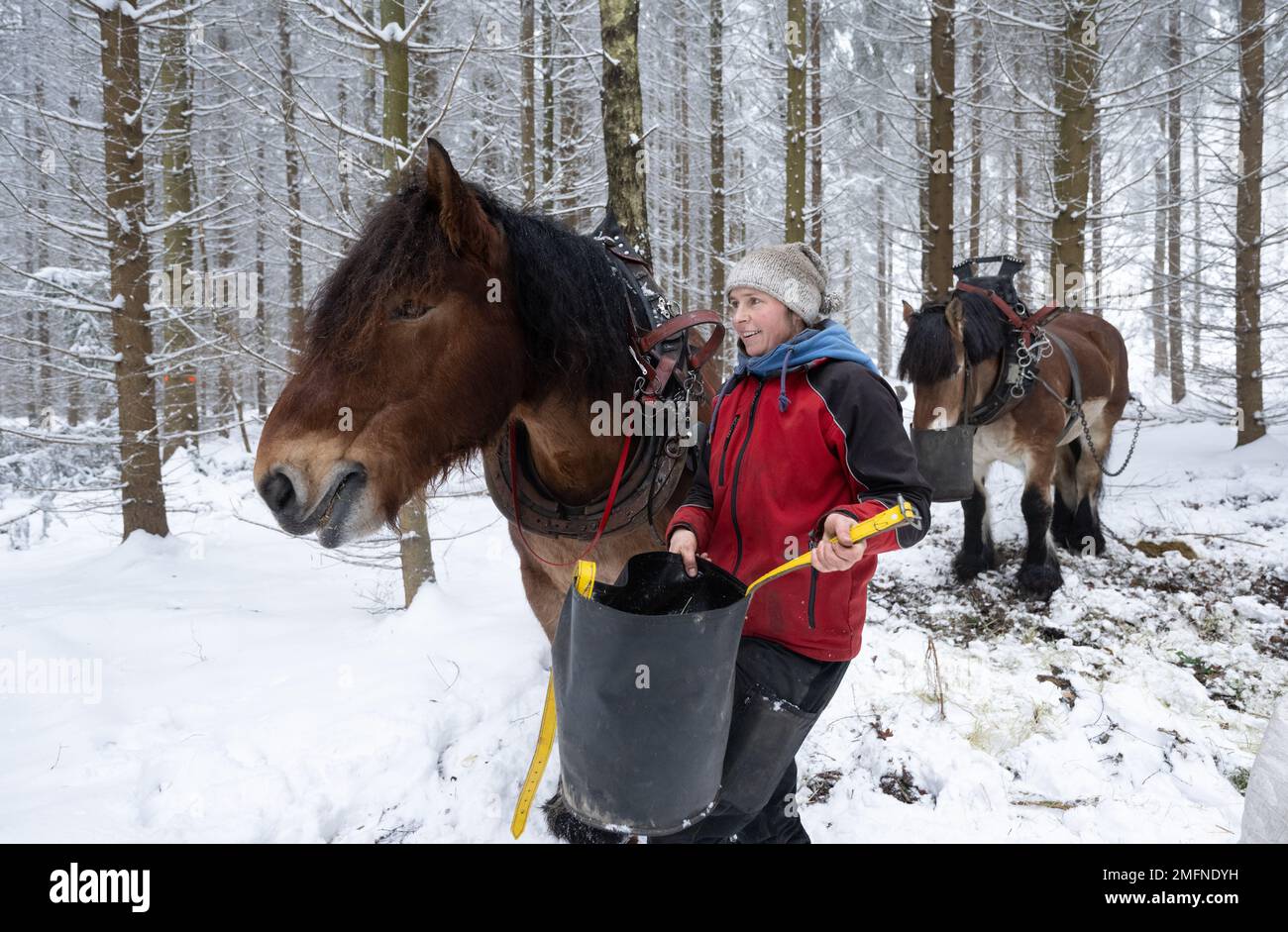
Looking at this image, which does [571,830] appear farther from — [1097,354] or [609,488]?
[1097,354]

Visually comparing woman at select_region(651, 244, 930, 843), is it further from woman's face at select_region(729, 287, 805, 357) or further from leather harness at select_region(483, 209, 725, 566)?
leather harness at select_region(483, 209, 725, 566)

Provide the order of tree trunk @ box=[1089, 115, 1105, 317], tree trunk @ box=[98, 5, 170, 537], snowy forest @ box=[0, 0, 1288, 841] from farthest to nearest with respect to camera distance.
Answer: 1. tree trunk @ box=[1089, 115, 1105, 317]
2. tree trunk @ box=[98, 5, 170, 537]
3. snowy forest @ box=[0, 0, 1288, 841]

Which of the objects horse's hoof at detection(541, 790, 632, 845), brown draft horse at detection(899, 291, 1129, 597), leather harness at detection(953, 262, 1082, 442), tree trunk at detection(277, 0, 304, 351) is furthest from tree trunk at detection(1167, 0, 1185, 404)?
tree trunk at detection(277, 0, 304, 351)

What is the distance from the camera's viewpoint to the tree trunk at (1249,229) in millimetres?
7324

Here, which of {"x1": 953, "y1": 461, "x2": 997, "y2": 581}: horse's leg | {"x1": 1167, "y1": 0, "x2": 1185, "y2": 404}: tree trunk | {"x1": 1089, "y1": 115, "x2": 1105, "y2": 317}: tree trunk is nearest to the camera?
{"x1": 953, "y1": 461, "x2": 997, "y2": 581}: horse's leg

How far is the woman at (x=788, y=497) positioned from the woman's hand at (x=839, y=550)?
0.16 metres

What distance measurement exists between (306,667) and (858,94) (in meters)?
12.8

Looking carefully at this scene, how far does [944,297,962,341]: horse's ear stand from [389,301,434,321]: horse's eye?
12.4 feet

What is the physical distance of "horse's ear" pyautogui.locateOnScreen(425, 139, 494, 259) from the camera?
4.80 ft

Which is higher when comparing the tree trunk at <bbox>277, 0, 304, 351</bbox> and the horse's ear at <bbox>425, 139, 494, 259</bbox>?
the tree trunk at <bbox>277, 0, 304, 351</bbox>

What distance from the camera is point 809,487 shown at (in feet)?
5.48

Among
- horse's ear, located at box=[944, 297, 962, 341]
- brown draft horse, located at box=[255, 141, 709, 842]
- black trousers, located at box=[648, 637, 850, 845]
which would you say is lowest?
black trousers, located at box=[648, 637, 850, 845]

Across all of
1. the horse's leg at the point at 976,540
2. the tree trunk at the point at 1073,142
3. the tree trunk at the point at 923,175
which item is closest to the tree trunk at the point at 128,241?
the horse's leg at the point at 976,540

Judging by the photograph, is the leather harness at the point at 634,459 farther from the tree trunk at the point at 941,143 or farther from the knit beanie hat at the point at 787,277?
the tree trunk at the point at 941,143
